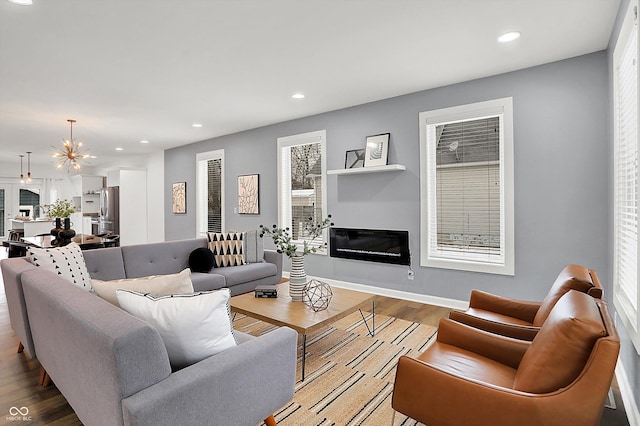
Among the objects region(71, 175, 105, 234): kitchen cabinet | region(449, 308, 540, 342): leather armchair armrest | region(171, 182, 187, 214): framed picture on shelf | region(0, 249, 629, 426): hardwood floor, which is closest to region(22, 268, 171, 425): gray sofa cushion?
region(0, 249, 629, 426): hardwood floor

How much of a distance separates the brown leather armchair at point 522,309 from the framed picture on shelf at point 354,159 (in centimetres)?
258

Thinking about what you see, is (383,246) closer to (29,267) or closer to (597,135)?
(597,135)

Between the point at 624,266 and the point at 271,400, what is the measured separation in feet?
8.14

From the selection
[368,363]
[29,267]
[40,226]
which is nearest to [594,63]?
[368,363]

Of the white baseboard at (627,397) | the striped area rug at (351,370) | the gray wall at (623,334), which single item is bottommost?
the striped area rug at (351,370)

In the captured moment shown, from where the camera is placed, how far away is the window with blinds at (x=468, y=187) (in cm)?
371

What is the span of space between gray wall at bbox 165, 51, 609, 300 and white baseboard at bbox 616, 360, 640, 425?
1.17m

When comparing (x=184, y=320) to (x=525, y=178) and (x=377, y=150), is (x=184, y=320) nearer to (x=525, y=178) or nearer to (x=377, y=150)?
(x=525, y=178)

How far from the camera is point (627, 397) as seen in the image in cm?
206

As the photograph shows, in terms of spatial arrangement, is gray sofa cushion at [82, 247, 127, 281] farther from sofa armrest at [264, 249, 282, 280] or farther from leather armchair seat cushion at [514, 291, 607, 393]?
leather armchair seat cushion at [514, 291, 607, 393]

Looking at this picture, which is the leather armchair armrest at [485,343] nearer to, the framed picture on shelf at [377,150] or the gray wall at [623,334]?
the gray wall at [623,334]

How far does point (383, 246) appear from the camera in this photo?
4.59 metres

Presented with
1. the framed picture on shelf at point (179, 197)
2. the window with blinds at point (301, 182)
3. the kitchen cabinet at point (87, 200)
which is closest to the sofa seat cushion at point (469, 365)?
the window with blinds at point (301, 182)

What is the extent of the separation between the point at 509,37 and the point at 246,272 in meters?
3.57
